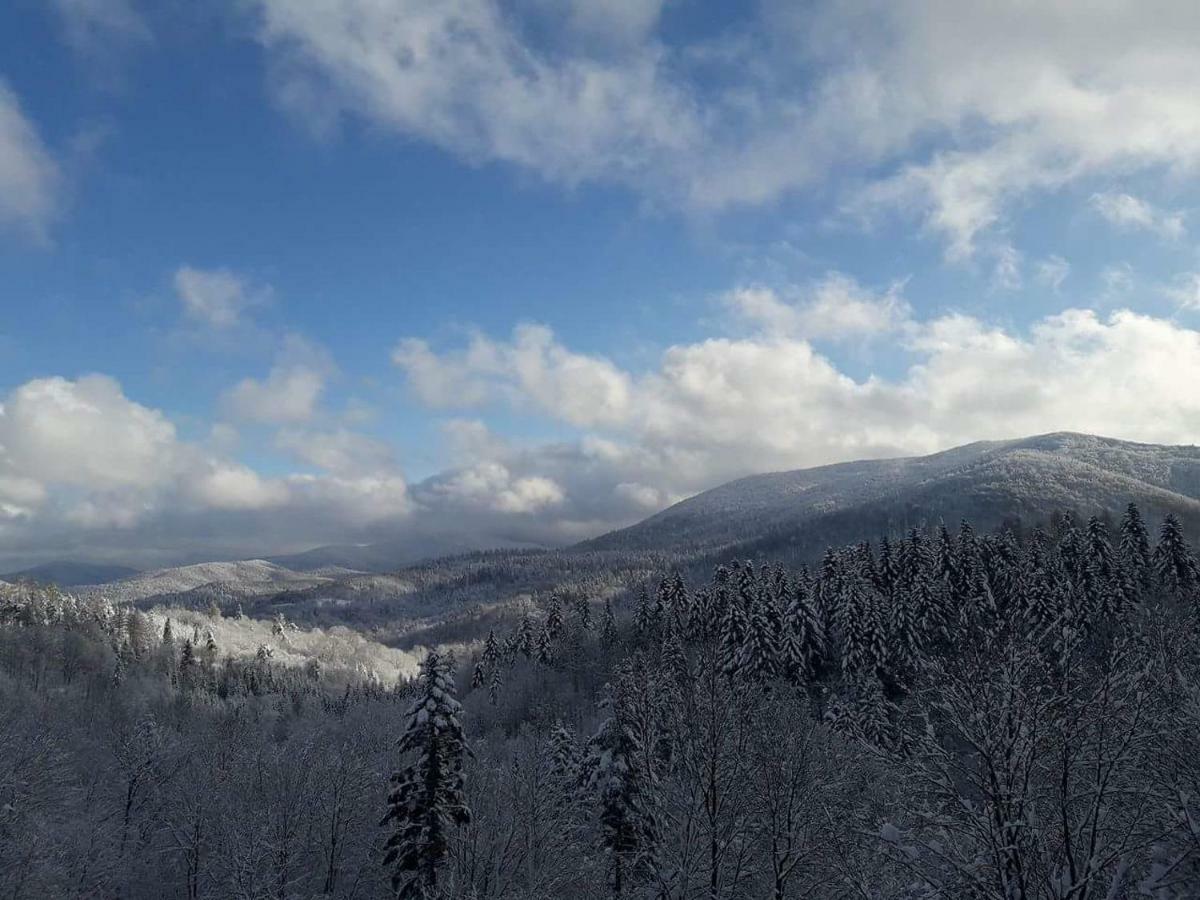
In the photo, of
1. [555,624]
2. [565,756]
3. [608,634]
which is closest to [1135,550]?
[608,634]

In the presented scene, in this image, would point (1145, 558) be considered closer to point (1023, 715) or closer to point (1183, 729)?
point (1183, 729)

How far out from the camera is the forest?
12.8m

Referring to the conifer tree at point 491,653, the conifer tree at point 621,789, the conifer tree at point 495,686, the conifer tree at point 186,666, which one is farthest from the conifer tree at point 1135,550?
the conifer tree at point 186,666

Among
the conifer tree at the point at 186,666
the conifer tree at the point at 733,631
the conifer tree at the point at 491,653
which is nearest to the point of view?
the conifer tree at the point at 733,631

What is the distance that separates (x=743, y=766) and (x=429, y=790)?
13702 mm

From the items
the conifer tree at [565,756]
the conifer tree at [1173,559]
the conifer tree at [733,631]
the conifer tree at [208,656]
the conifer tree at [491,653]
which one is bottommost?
the conifer tree at [208,656]

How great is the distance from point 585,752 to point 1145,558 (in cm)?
6286

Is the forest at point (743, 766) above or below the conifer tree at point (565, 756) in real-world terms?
above

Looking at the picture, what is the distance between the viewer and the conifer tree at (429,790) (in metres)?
25.7

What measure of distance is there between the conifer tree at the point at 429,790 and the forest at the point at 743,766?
10 cm

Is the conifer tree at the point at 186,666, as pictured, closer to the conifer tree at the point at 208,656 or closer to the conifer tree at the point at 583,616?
the conifer tree at the point at 208,656

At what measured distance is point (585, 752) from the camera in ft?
146

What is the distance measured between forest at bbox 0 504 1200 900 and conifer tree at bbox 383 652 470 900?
0.32 feet

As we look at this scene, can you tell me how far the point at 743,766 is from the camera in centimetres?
1886
